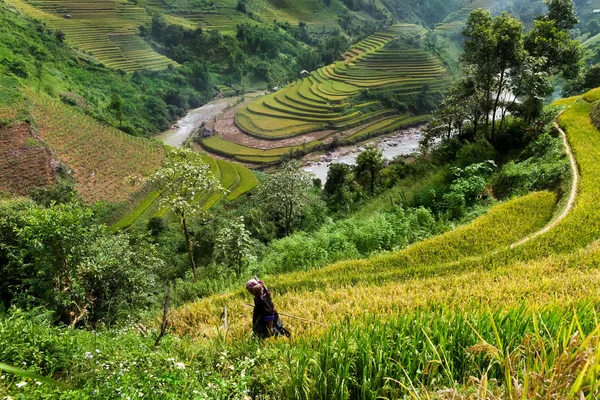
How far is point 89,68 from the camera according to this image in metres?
48.4

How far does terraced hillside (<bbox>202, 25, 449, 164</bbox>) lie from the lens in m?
45.3

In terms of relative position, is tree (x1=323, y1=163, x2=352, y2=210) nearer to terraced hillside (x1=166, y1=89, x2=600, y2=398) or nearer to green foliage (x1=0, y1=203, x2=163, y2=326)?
terraced hillside (x1=166, y1=89, x2=600, y2=398)

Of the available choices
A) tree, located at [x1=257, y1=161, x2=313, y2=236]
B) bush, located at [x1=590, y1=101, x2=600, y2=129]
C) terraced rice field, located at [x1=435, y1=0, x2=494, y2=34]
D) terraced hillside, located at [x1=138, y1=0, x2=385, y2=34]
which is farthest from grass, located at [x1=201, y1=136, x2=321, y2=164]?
terraced rice field, located at [x1=435, y1=0, x2=494, y2=34]

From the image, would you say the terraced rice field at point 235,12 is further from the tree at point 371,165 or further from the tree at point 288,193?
the tree at point 371,165

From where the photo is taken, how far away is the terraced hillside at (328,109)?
4528cm

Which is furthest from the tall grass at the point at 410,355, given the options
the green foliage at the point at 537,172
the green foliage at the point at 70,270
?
the green foliage at the point at 537,172

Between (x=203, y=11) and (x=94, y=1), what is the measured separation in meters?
21.0

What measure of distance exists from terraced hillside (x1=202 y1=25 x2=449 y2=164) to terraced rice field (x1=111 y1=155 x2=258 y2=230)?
707 centimetres

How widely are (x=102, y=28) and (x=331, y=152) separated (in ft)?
155

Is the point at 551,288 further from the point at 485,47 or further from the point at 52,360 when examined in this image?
the point at 485,47

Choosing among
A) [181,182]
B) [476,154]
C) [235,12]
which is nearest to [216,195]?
[181,182]

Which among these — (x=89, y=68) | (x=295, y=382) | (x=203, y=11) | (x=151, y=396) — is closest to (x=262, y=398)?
(x=295, y=382)

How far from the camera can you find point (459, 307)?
3.50 meters

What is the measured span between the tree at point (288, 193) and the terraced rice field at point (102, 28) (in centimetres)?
4717
